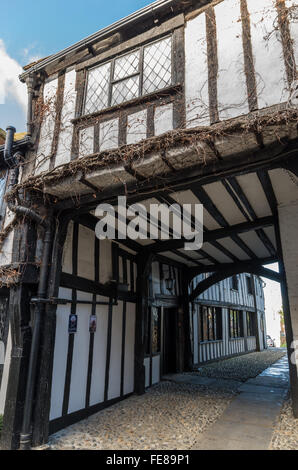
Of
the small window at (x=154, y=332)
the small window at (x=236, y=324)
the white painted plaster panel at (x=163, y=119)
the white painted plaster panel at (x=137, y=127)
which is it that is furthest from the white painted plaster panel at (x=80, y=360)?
the small window at (x=236, y=324)

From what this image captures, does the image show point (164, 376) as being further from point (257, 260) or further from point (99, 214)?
point (99, 214)

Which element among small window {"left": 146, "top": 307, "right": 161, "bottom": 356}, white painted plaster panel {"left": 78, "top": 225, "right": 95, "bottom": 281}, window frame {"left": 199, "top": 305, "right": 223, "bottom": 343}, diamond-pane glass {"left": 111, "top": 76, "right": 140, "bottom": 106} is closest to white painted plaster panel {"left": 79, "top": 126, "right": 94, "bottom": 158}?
diamond-pane glass {"left": 111, "top": 76, "right": 140, "bottom": 106}

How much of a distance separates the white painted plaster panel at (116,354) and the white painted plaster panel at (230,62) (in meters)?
3.59

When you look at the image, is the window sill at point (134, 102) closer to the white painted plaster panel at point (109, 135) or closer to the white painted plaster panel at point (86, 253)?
the white painted plaster panel at point (109, 135)

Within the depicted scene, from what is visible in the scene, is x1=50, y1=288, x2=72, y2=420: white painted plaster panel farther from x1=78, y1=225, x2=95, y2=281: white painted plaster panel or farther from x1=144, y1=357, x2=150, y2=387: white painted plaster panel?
x1=144, y1=357, x2=150, y2=387: white painted plaster panel

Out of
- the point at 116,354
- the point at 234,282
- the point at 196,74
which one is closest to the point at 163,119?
the point at 196,74

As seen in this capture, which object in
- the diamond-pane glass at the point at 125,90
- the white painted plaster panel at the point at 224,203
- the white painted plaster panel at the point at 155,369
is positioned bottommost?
the white painted plaster panel at the point at 155,369

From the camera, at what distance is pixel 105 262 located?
4953 millimetres

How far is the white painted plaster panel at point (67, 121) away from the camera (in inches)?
159

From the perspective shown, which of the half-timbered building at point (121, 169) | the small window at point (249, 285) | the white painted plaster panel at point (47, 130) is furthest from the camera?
the small window at point (249, 285)

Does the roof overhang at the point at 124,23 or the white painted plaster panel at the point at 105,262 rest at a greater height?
the roof overhang at the point at 124,23

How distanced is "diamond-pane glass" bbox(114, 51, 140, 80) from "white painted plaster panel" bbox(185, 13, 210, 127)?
0.76m

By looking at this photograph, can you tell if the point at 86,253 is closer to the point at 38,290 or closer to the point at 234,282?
the point at 38,290

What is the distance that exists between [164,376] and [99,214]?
4.69 m
